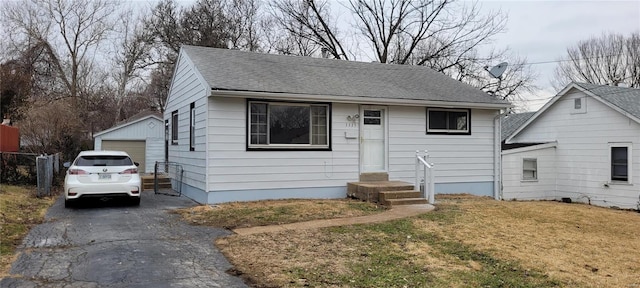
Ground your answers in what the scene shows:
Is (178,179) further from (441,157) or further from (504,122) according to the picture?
(504,122)

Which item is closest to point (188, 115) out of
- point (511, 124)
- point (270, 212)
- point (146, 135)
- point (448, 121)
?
point (270, 212)

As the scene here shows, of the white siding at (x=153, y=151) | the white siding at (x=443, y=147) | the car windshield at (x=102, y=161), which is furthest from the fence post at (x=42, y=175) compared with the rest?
the white siding at (x=153, y=151)

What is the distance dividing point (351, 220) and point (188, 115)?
6.95 m

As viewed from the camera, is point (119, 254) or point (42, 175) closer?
point (119, 254)

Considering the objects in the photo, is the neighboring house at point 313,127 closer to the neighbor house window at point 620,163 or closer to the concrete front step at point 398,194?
the concrete front step at point 398,194

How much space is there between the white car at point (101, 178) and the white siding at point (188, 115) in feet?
5.63

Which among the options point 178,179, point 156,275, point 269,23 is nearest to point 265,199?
point 178,179

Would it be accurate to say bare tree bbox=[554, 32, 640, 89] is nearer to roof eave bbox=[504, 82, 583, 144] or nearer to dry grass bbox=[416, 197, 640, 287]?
roof eave bbox=[504, 82, 583, 144]

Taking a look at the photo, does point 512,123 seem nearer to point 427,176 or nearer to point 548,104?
point 548,104

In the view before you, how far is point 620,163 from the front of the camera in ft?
53.5

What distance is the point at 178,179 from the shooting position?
14711 mm

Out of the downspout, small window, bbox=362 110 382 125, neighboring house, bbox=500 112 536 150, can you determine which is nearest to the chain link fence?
small window, bbox=362 110 382 125

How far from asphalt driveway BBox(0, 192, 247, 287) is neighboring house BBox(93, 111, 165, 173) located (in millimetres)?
14308

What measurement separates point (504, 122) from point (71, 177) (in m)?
24.3
